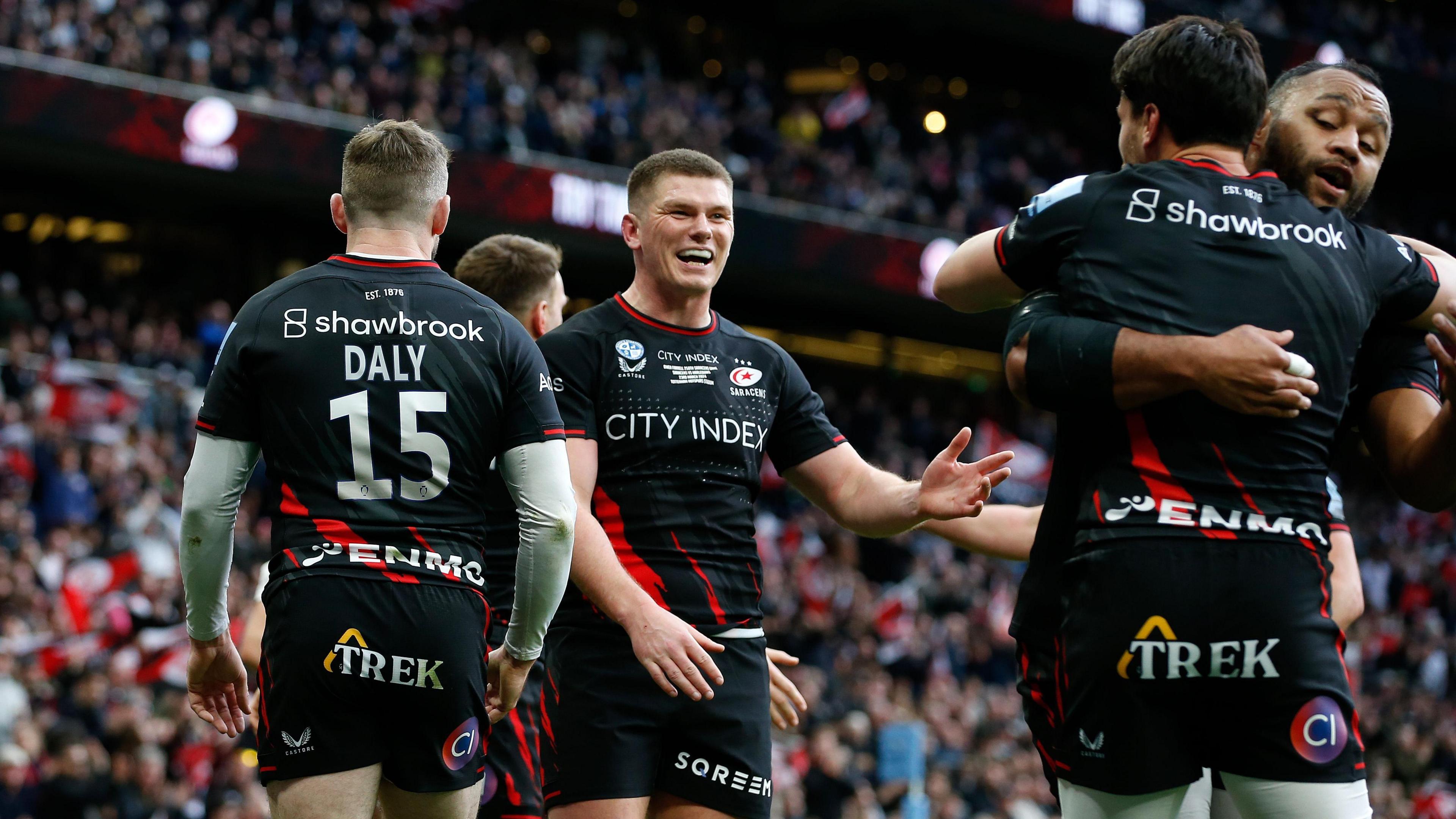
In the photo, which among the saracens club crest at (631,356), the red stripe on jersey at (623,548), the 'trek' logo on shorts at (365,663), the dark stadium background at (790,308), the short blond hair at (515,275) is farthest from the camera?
the dark stadium background at (790,308)

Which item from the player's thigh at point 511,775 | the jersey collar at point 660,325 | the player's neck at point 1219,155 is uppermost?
the player's neck at point 1219,155

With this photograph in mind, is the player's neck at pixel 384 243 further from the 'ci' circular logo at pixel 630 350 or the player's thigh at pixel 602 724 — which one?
the player's thigh at pixel 602 724

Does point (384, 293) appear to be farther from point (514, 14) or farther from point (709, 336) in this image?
point (514, 14)

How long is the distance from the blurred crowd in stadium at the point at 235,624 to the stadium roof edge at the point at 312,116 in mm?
2593

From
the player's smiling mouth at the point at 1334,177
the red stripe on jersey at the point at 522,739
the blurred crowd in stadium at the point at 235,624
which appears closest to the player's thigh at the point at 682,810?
the red stripe on jersey at the point at 522,739

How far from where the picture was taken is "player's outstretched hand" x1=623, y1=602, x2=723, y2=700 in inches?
162

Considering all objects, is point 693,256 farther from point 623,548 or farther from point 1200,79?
point 1200,79

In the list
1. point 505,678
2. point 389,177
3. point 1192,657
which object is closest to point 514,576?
point 505,678

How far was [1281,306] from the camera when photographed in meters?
3.32

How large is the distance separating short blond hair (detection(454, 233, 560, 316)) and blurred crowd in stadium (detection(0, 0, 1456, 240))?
14.5 meters

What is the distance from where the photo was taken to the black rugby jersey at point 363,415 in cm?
371

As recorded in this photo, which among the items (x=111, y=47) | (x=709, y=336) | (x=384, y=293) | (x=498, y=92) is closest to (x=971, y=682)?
(x=498, y=92)

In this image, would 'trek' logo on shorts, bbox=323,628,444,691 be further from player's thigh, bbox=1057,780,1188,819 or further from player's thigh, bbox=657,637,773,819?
player's thigh, bbox=1057,780,1188,819

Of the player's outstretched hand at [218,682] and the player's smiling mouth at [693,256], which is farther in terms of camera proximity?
the player's smiling mouth at [693,256]
